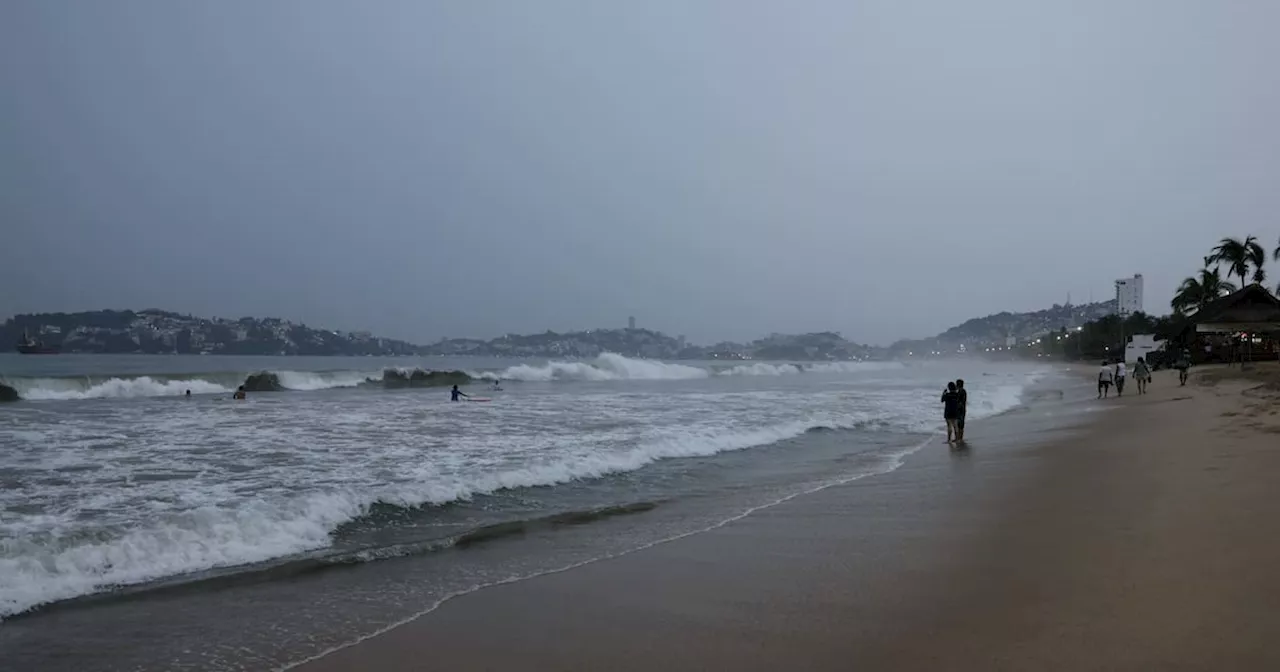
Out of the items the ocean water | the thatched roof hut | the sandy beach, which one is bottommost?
the ocean water

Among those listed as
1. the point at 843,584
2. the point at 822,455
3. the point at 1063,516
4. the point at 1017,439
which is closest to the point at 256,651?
the point at 843,584

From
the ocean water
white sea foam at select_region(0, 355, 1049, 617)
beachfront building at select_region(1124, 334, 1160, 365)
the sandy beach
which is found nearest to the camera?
the sandy beach

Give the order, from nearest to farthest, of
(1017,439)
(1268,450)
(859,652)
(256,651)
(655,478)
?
(859,652) < (256,651) < (1268,450) < (655,478) < (1017,439)

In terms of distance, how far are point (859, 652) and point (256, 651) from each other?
3.61 metres

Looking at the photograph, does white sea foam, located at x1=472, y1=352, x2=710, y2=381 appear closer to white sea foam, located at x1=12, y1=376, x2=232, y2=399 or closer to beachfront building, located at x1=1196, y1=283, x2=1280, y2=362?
white sea foam, located at x1=12, y1=376, x2=232, y2=399

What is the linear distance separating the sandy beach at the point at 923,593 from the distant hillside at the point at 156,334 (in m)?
160

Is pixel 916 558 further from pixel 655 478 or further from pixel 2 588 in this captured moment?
pixel 2 588

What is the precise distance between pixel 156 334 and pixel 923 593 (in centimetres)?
16313

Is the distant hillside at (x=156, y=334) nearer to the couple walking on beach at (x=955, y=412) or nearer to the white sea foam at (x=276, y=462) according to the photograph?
the white sea foam at (x=276, y=462)

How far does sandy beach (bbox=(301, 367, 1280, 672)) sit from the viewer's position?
14.4 ft

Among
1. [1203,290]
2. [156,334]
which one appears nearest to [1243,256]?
[1203,290]

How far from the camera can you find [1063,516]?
8.11 m

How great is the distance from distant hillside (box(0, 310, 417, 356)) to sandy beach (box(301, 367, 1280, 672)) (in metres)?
160

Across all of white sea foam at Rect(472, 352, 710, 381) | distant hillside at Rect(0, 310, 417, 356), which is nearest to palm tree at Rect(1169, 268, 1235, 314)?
white sea foam at Rect(472, 352, 710, 381)
